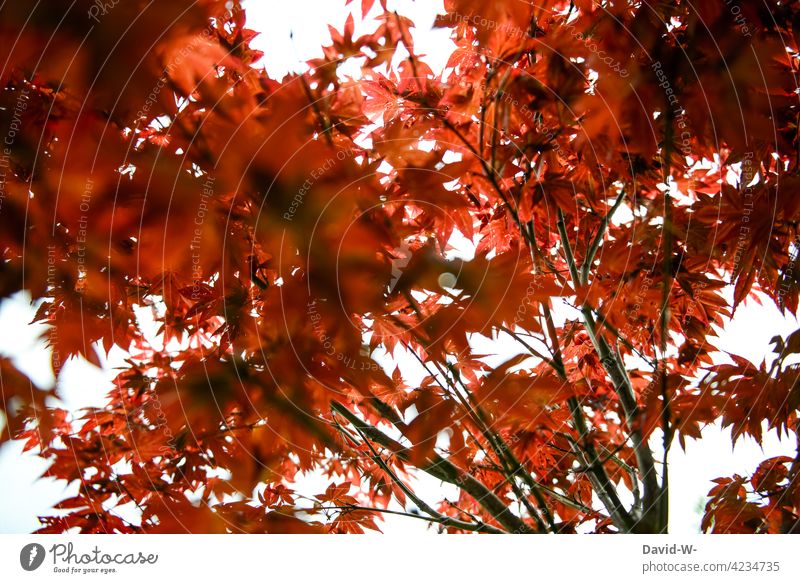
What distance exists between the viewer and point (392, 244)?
57 cm

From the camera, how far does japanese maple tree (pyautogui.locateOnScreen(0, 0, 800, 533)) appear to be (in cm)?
55

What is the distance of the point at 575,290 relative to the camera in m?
0.64

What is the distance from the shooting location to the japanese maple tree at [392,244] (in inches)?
21.7
